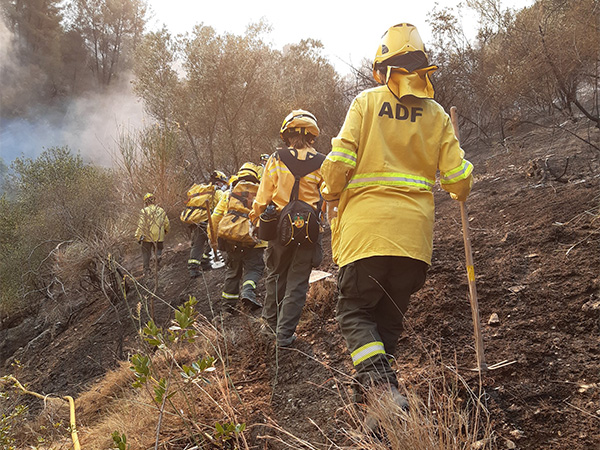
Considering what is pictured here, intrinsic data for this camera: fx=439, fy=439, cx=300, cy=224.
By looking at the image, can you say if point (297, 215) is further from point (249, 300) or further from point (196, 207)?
point (196, 207)

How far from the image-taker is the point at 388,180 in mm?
2252

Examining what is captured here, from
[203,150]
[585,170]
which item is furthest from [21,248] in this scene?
[585,170]

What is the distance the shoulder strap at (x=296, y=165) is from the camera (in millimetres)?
3547

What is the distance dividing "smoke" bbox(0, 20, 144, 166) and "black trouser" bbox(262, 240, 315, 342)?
36.3 m

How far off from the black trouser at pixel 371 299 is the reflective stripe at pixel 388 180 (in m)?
0.38

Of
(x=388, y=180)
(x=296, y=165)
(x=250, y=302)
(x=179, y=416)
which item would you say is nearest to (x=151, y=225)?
(x=250, y=302)

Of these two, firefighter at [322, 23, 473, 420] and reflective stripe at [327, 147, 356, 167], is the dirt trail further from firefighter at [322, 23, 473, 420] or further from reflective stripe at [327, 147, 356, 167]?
reflective stripe at [327, 147, 356, 167]

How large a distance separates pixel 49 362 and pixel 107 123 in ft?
109

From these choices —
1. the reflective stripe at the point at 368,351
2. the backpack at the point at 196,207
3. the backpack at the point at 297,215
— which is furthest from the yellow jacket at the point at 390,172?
the backpack at the point at 196,207

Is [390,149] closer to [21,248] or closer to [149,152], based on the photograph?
[149,152]

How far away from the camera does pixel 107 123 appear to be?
36.9 m

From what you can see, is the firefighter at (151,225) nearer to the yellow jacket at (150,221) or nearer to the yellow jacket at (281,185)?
the yellow jacket at (150,221)

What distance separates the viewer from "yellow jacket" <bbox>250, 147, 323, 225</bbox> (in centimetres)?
357

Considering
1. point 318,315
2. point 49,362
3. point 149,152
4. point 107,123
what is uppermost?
point 107,123
